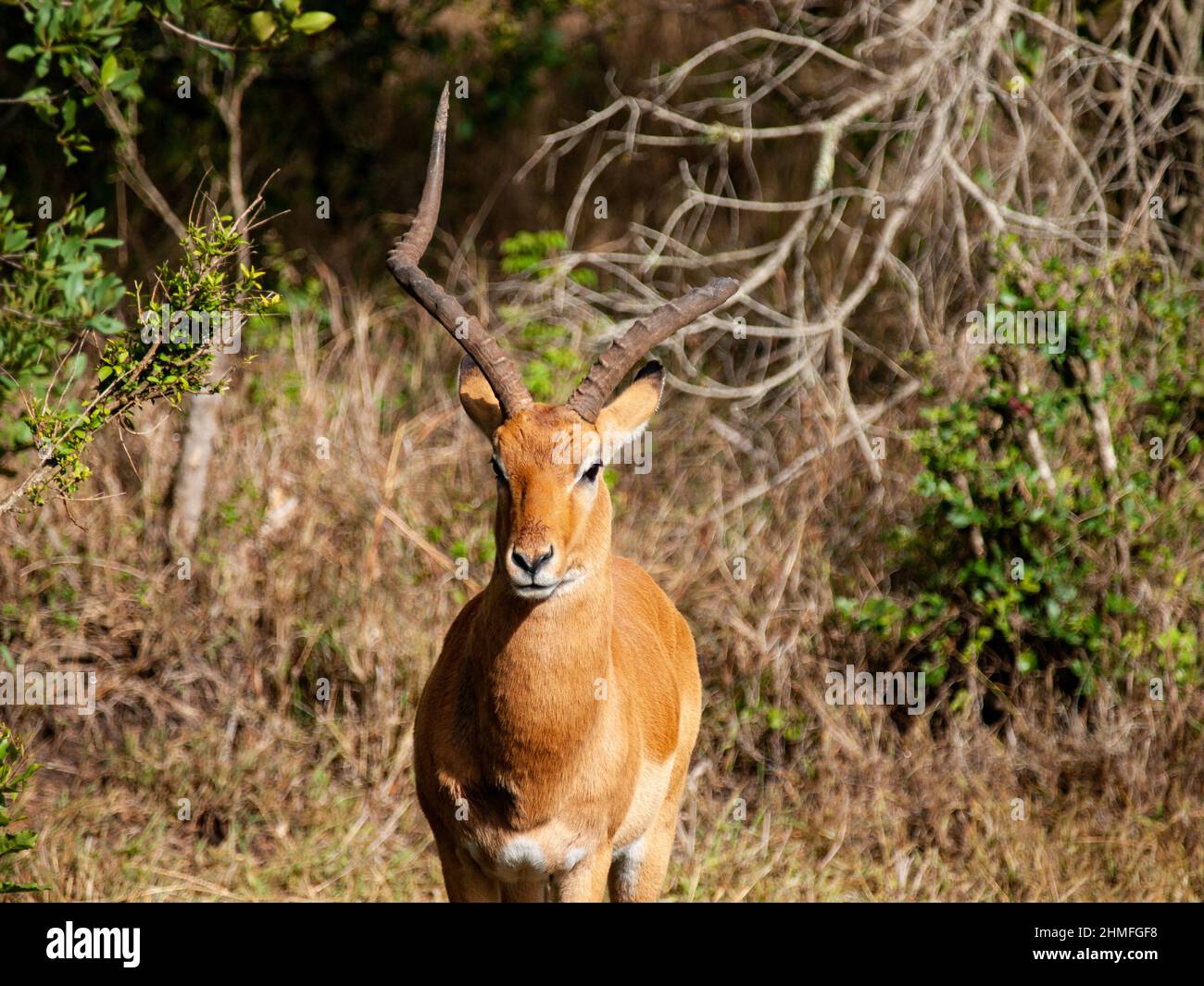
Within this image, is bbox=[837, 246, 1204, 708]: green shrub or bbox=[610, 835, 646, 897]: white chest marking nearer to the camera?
bbox=[610, 835, 646, 897]: white chest marking

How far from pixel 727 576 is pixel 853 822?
1.37 m

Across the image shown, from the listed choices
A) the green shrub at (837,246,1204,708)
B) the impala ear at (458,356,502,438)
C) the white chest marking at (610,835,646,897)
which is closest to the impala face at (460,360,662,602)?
the impala ear at (458,356,502,438)

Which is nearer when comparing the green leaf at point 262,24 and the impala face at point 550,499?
the impala face at point 550,499

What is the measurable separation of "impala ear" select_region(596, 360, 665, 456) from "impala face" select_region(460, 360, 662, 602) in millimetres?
13

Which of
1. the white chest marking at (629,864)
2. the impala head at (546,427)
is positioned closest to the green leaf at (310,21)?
the impala head at (546,427)

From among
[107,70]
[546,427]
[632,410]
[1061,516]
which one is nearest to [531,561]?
[546,427]

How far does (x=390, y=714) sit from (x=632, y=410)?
99.1 inches

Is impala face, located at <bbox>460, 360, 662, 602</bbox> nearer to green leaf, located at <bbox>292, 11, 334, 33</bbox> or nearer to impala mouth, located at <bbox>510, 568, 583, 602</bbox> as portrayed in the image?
impala mouth, located at <bbox>510, 568, 583, 602</bbox>

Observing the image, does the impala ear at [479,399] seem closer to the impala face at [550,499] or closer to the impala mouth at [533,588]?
the impala face at [550,499]

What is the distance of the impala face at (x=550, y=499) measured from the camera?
3984 mm

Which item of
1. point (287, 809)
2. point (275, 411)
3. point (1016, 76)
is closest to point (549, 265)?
point (275, 411)

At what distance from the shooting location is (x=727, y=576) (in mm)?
7070

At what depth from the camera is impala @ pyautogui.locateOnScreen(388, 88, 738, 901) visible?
13.5 ft

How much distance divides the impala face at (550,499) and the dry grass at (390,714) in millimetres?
2212
